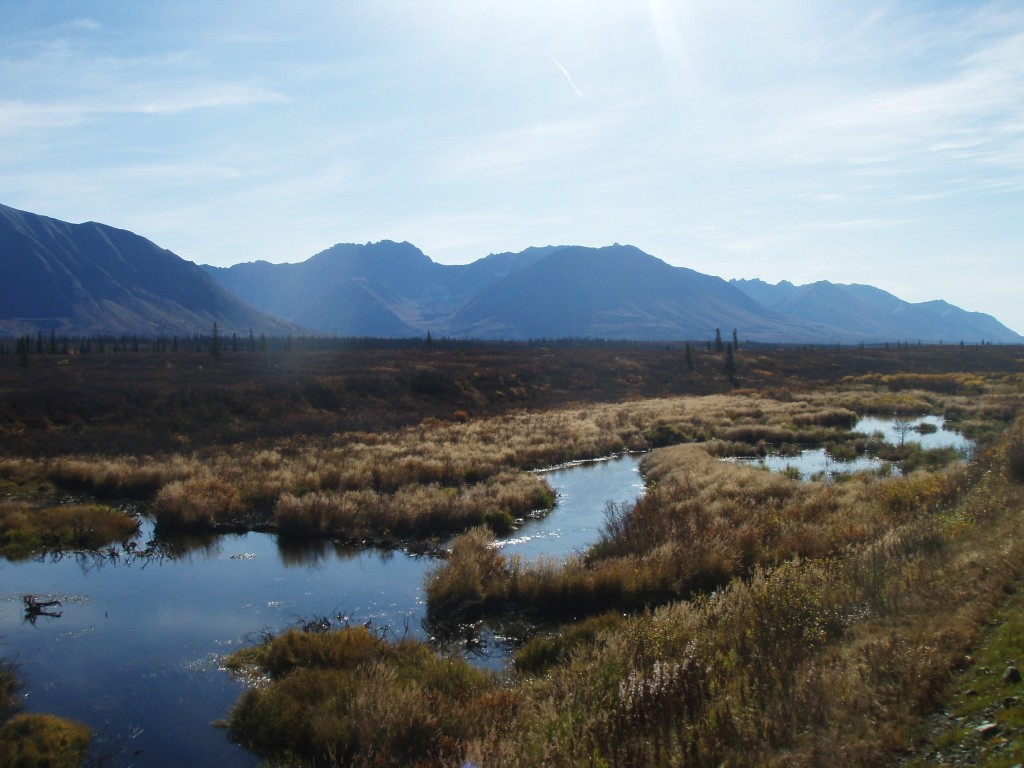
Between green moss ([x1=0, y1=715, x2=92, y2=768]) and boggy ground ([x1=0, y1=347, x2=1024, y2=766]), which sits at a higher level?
boggy ground ([x1=0, y1=347, x2=1024, y2=766])

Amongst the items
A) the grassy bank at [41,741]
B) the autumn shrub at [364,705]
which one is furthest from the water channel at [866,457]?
the grassy bank at [41,741]

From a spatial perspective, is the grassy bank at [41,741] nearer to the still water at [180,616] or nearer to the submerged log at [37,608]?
the still water at [180,616]

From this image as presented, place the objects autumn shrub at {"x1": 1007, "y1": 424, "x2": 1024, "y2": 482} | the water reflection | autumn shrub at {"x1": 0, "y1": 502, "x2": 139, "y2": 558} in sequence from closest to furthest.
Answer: autumn shrub at {"x1": 1007, "y1": 424, "x2": 1024, "y2": 482} < the water reflection < autumn shrub at {"x1": 0, "y1": 502, "x2": 139, "y2": 558}

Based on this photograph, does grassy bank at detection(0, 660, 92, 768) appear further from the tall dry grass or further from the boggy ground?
the tall dry grass

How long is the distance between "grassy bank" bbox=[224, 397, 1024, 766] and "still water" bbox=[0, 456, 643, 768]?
1014mm

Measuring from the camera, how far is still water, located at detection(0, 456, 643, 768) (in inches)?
399

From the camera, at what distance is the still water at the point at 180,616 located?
10141 mm

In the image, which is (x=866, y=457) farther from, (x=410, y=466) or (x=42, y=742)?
(x=42, y=742)

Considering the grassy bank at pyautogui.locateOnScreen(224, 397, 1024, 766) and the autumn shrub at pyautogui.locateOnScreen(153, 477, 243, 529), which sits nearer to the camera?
Answer: the grassy bank at pyautogui.locateOnScreen(224, 397, 1024, 766)

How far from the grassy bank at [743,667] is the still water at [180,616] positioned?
3.33 ft

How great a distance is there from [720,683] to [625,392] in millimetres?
57820

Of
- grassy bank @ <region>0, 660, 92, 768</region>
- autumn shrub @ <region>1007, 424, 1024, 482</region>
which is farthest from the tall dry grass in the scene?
autumn shrub @ <region>1007, 424, 1024, 482</region>

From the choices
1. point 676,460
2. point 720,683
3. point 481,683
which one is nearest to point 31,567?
point 481,683

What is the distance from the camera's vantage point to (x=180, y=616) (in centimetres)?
1416
